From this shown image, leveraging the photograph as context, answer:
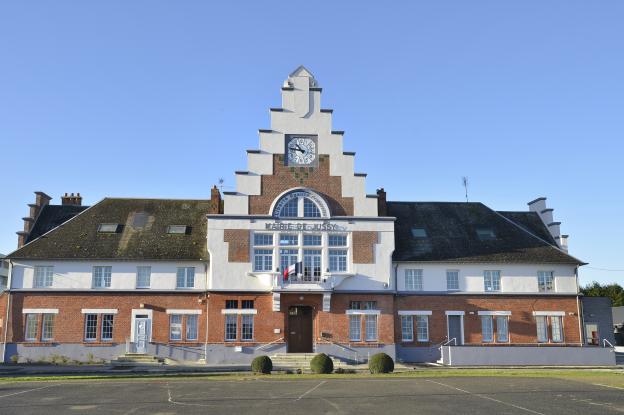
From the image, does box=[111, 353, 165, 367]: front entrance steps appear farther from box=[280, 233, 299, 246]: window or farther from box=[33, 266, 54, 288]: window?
box=[280, 233, 299, 246]: window

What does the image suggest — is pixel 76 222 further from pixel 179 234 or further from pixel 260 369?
pixel 260 369

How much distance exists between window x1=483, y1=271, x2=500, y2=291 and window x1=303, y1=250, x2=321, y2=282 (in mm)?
12453

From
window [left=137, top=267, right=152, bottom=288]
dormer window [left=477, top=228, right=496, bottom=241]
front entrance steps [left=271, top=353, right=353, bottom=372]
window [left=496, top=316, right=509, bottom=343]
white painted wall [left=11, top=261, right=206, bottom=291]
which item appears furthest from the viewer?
dormer window [left=477, top=228, right=496, bottom=241]

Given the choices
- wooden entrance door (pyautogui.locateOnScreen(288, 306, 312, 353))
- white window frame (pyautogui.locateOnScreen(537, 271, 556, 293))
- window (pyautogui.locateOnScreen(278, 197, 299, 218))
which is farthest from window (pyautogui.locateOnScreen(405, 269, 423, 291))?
window (pyautogui.locateOnScreen(278, 197, 299, 218))

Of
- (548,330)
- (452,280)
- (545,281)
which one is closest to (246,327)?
(452,280)

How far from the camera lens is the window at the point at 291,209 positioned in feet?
140

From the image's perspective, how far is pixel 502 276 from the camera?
4444cm

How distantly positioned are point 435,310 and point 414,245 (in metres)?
5.03

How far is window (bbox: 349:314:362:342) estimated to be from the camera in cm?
4150

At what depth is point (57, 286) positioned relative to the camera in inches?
1642

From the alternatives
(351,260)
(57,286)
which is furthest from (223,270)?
(57,286)

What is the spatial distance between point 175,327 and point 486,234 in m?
24.4

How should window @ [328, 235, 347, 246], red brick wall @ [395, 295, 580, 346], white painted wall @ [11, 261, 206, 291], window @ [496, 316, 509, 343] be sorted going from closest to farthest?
white painted wall @ [11, 261, 206, 291] → window @ [328, 235, 347, 246] → red brick wall @ [395, 295, 580, 346] → window @ [496, 316, 509, 343]

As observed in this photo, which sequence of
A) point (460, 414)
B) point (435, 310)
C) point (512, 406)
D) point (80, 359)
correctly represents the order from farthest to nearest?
point (435, 310) < point (80, 359) < point (512, 406) < point (460, 414)
